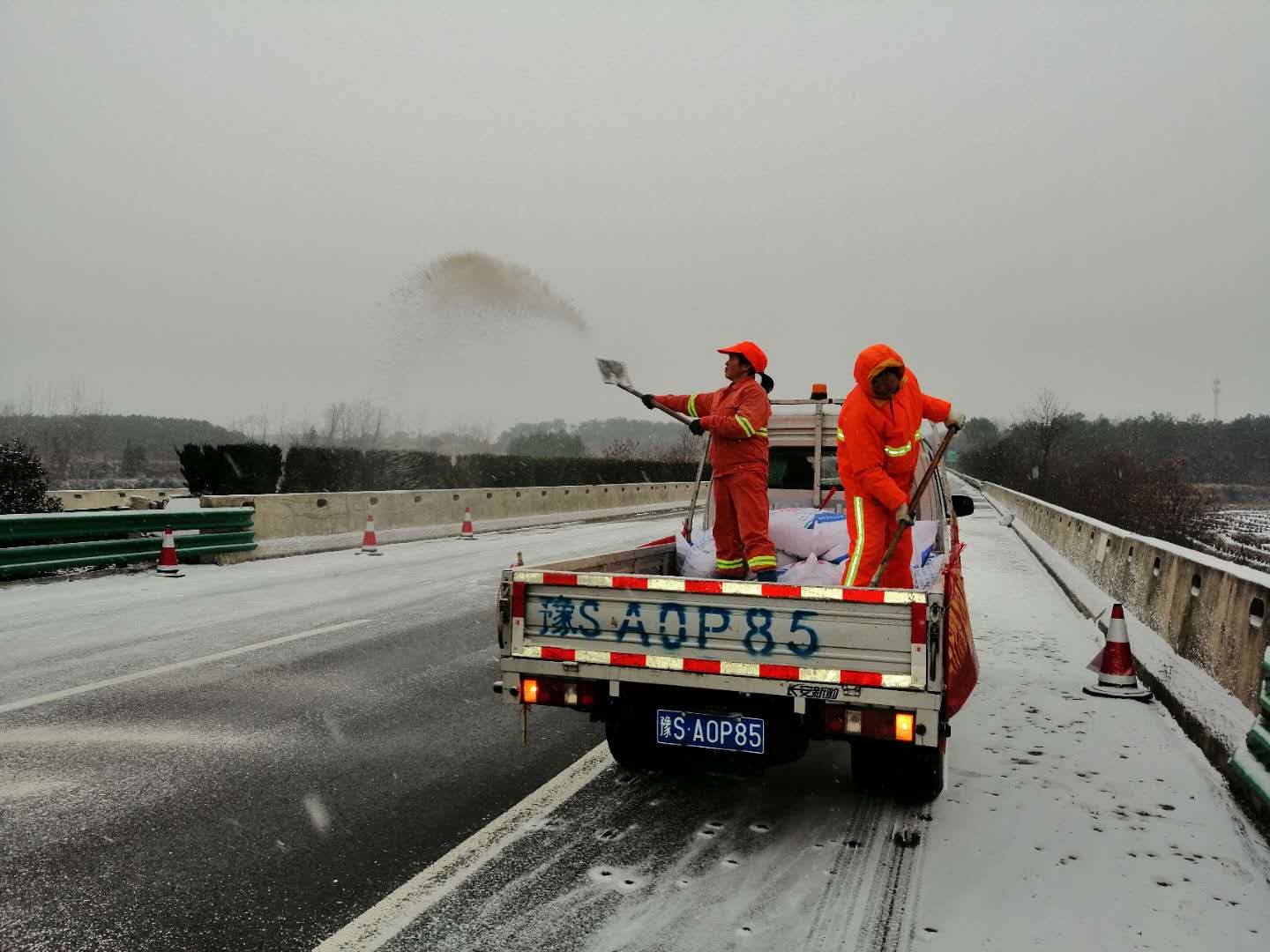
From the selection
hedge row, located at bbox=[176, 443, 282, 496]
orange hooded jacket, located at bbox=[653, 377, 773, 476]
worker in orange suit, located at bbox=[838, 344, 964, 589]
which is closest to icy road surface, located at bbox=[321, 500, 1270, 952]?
worker in orange suit, located at bbox=[838, 344, 964, 589]

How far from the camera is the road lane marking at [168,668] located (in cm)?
652

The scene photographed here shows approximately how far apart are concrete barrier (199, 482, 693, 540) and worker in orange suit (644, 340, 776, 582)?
12.3m

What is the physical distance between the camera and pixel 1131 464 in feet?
167

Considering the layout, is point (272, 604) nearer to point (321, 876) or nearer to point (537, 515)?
point (321, 876)

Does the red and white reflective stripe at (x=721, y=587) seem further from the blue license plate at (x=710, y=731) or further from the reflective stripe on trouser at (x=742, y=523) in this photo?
the reflective stripe on trouser at (x=742, y=523)

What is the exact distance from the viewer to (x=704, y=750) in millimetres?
4203

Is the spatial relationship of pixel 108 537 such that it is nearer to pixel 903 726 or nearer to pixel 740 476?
pixel 740 476

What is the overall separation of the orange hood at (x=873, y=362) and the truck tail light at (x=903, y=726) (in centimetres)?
182

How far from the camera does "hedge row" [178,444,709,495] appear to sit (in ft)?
70.6

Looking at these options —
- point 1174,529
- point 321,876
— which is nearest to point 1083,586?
point 321,876

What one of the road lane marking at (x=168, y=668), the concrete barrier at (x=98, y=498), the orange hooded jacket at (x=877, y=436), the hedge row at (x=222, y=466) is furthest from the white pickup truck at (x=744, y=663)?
the concrete barrier at (x=98, y=498)

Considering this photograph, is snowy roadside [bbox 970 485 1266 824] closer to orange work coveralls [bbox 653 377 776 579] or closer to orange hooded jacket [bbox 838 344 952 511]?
orange hooded jacket [bbox 838 344 952 511]

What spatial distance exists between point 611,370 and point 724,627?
407 centimetres

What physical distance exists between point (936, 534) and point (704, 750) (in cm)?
290
